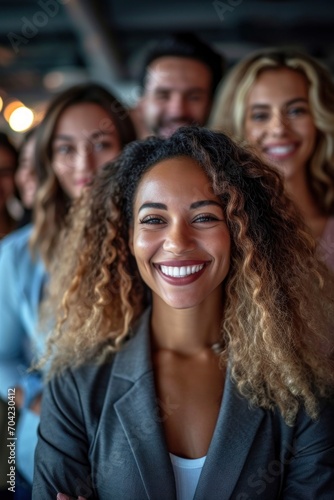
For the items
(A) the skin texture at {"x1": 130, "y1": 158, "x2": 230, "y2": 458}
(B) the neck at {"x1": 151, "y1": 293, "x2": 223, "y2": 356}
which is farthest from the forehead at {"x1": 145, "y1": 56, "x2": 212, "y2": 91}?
(B) the neck at {"x1": 151, "y1": 293, "x2": 223, "y2": 356}

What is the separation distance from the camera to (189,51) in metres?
3.04

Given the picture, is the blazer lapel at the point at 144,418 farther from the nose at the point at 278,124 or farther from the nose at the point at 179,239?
the nose at the point at 278,124

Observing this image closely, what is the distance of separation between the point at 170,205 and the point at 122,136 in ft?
3.44

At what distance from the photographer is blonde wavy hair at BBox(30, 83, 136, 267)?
100 inches

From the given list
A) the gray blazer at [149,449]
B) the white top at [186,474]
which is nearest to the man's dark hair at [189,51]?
the gray blazer at [149,449]

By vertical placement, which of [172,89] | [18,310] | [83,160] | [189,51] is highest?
[189,51]

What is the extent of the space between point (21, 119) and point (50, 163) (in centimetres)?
184

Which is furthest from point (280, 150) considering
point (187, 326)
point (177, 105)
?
point (187, 326)

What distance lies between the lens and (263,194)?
70.5 inches

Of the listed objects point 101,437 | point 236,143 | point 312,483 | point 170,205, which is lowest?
point 312,483

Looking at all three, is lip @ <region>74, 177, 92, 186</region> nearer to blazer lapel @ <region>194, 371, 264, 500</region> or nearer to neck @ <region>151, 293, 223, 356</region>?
neck @ <region>151, 293, 223, 356</region>

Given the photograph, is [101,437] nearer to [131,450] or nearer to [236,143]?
[131,450]

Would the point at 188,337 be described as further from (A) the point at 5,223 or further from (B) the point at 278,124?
(A) the point at 5,223

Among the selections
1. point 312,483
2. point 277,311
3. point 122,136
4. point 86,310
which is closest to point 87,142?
point 122,136
